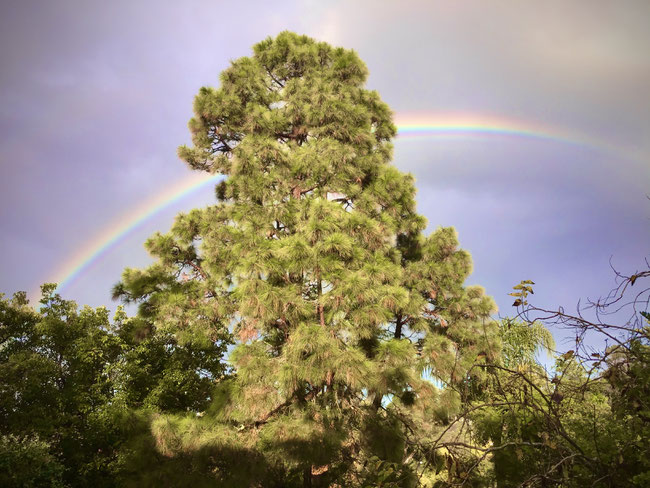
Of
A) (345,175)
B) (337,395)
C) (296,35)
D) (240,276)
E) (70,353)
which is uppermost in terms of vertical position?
(296,35)

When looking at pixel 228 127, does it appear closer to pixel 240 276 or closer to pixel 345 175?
pixel 345 175

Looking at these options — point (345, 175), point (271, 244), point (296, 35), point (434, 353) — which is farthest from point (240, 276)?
point (296, 35)

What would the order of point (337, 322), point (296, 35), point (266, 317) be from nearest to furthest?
point (266, 317) → point (337, 322) → point (296, 35)

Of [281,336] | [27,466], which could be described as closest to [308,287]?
[281,336]

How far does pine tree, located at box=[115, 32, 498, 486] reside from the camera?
618 centimetres

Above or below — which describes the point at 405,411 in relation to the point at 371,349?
below

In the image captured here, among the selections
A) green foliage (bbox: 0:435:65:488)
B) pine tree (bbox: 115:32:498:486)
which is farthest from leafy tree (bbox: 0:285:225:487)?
pine tree (bbox: 115:32:498:486)

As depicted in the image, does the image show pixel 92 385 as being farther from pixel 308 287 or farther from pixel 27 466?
pixel 308 287

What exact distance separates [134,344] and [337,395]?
6.43 m

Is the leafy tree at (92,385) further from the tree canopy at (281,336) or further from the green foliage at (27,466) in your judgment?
the green foliage at (27,466)

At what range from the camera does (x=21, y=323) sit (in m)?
12.8

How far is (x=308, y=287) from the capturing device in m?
7.80

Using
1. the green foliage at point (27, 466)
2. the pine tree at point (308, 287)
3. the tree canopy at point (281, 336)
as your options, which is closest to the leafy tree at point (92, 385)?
the tree canopy at point (281, 336)

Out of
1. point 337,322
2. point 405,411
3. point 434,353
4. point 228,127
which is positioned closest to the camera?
point 337,322
